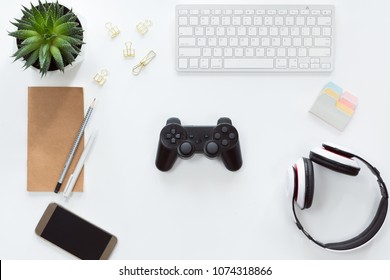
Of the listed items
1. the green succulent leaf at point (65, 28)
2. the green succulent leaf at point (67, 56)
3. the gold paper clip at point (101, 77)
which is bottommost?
the gold paper clip at point (101, 77)

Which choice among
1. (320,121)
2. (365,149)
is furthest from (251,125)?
(365,149)

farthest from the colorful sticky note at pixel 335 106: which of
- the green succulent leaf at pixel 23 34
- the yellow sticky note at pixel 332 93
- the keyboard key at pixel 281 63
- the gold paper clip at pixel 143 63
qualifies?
the green succulent leaf at pixel 23 34

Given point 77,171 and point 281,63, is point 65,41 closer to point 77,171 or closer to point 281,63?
point 77,171

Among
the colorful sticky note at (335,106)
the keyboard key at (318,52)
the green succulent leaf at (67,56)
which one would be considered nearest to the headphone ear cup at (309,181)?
the colorful sticky note at (335,106)

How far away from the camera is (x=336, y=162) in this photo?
2.90 feet

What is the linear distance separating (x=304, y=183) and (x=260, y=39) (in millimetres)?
328

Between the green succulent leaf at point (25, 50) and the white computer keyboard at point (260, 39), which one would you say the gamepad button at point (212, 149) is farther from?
the green succulent leaf at point (25, 50)

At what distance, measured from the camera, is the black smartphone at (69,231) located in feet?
3.09

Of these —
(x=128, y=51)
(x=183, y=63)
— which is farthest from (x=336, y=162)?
(x=128, y=51)

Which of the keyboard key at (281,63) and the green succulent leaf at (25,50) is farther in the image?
the keyboard key at (281,63)

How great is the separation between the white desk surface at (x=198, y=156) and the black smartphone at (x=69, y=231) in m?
0.02

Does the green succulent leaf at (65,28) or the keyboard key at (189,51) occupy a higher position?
the green succulent leaf at (65,28)

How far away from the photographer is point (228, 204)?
3.13 ft

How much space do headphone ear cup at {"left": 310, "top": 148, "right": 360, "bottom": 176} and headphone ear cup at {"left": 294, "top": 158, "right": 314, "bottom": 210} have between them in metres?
0.03
